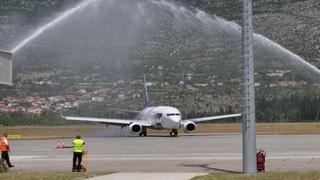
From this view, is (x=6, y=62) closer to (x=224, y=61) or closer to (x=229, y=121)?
(x=229, y=121)

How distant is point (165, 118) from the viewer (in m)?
74.4

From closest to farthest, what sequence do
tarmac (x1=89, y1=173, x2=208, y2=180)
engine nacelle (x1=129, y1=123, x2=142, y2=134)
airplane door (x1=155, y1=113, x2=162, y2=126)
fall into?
tarmac (x1=89, y1=173, x2=208, y2=180)
airplane door (x1=155, y1=113, x2=162, y2=126)
engine nacelle (x1=129, y1=123, x2=142, y2=134)

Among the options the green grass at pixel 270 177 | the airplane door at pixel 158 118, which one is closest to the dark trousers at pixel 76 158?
the green grass at pixel 270 177

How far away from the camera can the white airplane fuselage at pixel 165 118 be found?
73.8m

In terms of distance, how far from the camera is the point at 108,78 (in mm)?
196375

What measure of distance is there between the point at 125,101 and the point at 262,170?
142 meters

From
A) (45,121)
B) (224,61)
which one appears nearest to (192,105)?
(224,61)

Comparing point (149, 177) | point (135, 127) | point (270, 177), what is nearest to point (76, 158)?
point (149, 177)

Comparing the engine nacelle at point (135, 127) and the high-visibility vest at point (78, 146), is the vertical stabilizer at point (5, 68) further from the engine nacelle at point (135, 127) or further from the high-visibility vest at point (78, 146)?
the engine nacelle at point (135, 127)

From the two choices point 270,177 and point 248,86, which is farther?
point 248,86

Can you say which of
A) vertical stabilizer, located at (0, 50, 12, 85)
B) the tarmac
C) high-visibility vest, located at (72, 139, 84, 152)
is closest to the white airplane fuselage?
high-visibility vest, located at (72, 139, 84, 152)

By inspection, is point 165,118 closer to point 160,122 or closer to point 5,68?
point 160,122

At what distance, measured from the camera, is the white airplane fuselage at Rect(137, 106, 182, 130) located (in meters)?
73.8

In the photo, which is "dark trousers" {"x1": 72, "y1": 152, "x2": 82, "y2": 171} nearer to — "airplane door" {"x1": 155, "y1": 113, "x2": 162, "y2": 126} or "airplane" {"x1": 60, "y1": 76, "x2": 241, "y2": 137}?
"airplane" {"x1": 60, "y1": 76, "x2": 241, "y2": 137}
